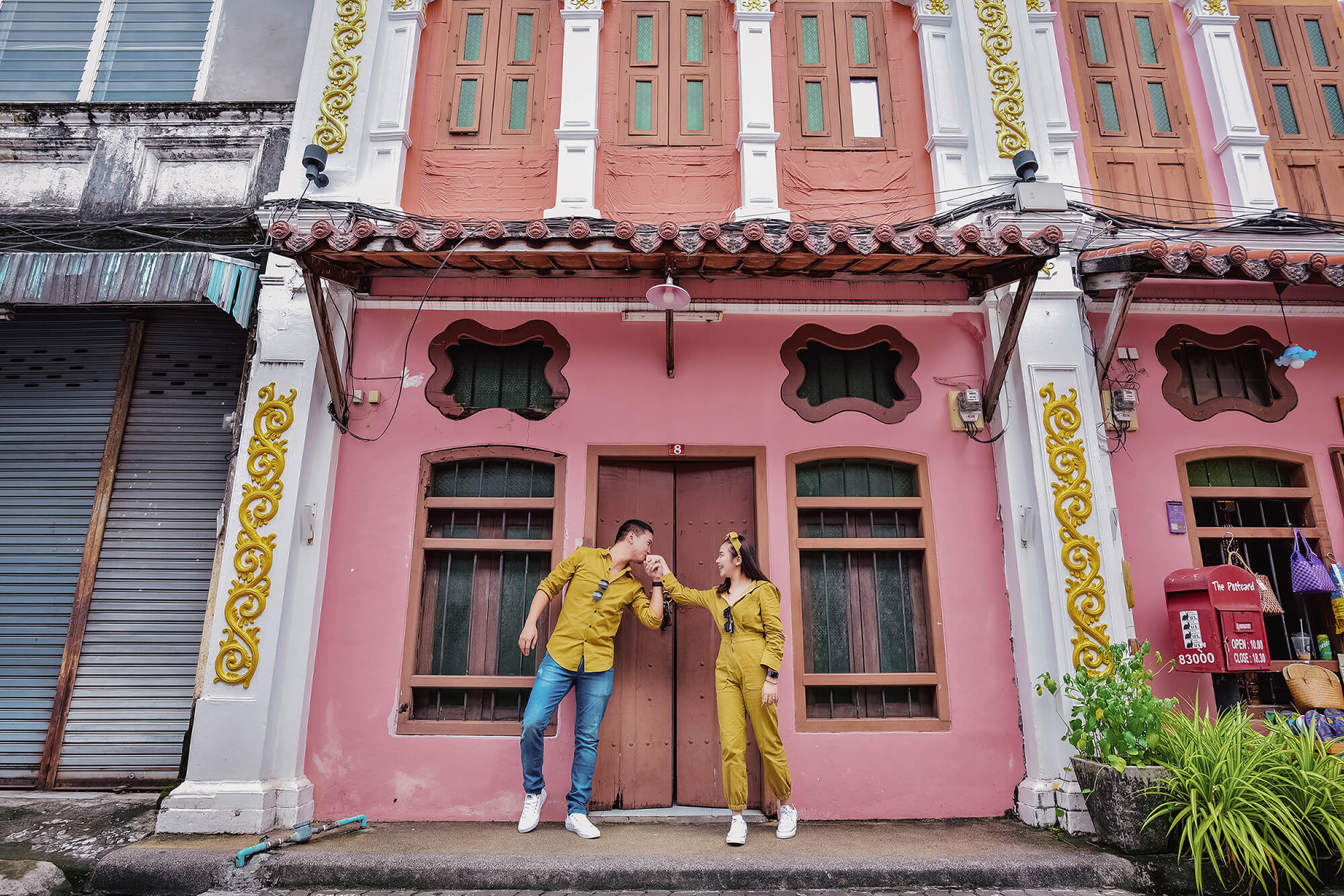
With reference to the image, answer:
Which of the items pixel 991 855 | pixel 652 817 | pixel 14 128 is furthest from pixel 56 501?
pixel 991 855

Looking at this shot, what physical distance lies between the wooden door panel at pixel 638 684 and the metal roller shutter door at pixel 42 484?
4166 mm

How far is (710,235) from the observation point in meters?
5.03

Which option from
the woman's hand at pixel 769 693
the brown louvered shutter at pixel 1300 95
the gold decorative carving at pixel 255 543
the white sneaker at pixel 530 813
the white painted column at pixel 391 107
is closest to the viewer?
the woman's hand at pixel 769 693

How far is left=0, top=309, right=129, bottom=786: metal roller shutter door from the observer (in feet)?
19.4

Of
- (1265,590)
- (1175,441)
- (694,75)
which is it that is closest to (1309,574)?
(1265,590)

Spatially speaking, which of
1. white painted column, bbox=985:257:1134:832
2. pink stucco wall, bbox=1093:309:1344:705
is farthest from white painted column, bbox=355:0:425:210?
pink stucco wall, bbox=1093:309:1344:705

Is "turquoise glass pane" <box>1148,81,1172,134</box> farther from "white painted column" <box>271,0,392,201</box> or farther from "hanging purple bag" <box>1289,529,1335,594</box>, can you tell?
"white painted column" <box>271,0,392,201</box>

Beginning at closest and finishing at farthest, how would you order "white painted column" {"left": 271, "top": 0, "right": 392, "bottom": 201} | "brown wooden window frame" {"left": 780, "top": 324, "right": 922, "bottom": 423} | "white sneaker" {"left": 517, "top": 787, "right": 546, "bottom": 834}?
"white sneaker" {"left": 517, "top": 787, "right": 546, "bottom": 834}, "brown wooden window frame" {"left": 780, "top": 324, "right": 922, "bottom": 423}, "white painted column" {"left": 271, "top": 0, "right": 392, "bottom": 201}

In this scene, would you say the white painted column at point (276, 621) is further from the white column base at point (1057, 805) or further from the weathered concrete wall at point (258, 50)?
the white column base at point (1057, 805)

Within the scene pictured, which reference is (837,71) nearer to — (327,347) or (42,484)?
(327,347)

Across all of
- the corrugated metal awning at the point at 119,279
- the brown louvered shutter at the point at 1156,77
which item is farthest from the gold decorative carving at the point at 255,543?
the brown louvered shutter at the point at 1156,77

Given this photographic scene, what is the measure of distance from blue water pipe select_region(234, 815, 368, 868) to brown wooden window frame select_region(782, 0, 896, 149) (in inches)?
244

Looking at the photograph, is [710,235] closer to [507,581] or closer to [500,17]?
[507,581]

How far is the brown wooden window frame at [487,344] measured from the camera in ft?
20.1
